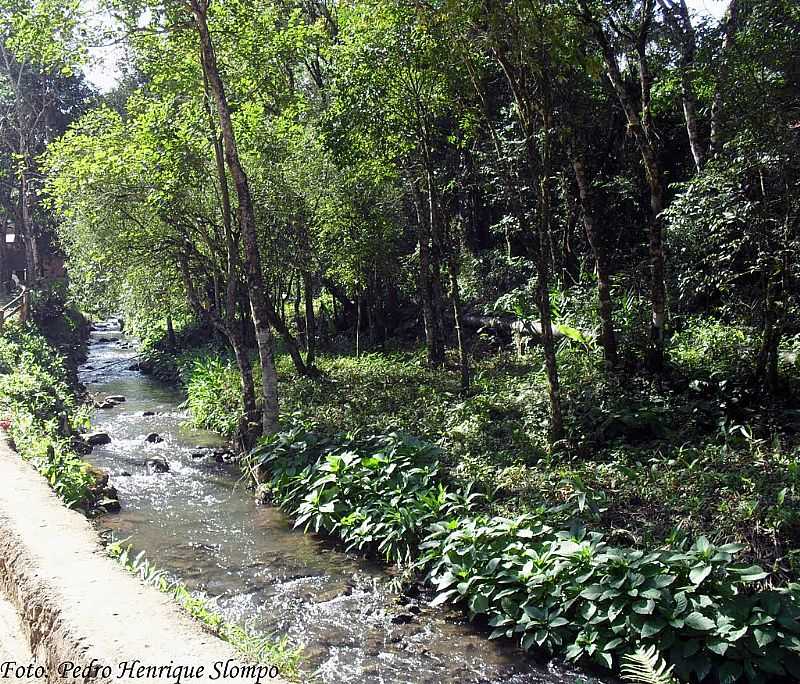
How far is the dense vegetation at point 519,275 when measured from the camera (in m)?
7.05

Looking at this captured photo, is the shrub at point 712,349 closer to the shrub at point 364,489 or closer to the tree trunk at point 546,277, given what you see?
the tree trunk at point 546,277

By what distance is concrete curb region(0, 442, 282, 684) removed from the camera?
153 inches

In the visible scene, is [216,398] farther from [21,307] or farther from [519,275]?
[21,307]

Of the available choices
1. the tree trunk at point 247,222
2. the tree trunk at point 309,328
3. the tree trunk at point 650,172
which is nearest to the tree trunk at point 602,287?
the tree trunk at point 650,172

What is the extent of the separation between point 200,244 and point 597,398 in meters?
10.5

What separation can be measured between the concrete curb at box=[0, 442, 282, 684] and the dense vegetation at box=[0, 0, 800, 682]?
3.50 meters

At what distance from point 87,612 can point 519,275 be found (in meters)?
15.6

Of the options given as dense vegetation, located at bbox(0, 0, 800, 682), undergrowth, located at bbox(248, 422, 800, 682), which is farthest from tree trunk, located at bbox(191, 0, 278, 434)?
undergrowth, located at bbox(248, 422, 800, 682)

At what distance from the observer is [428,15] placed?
35.9ft

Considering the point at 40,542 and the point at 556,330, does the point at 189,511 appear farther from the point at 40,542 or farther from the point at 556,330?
the point at 556,330

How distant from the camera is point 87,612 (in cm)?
450

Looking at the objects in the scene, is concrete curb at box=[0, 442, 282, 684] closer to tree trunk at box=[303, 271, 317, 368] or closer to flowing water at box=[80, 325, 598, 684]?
flowing water at box=[80, 325, 598, 684]

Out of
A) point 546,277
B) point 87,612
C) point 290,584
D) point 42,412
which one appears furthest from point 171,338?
point 87,612

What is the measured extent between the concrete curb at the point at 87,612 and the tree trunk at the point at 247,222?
645cm
